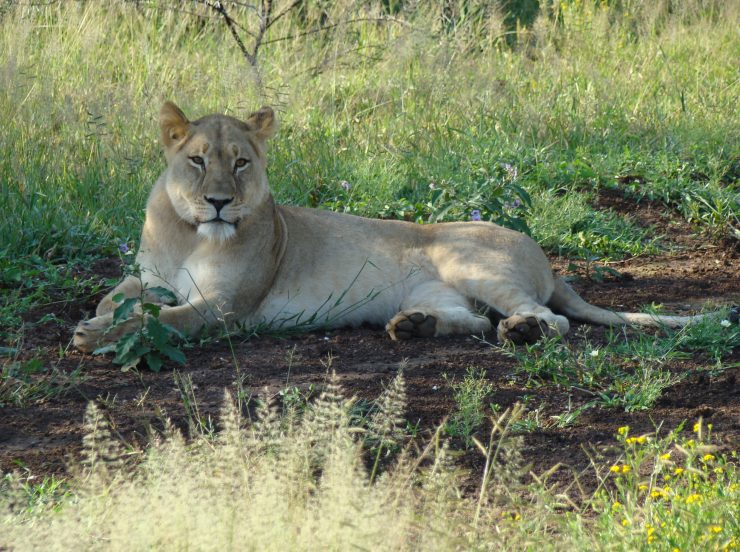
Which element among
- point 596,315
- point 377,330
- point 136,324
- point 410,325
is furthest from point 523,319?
point 136,324

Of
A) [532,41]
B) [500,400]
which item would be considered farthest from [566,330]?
[532,41]

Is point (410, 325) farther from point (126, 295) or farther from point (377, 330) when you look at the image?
point (126, 295)

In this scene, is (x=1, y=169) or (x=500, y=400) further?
(x=1, y=169)

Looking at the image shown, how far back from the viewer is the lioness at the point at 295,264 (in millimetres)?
5102

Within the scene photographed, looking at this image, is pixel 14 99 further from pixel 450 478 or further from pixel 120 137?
pixel 450 478

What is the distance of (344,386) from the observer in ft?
14.1

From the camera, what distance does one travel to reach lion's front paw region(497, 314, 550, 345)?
491 centimetres

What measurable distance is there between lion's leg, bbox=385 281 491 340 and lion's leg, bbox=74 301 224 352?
32.4 inches

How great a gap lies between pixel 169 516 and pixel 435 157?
5.35 meters

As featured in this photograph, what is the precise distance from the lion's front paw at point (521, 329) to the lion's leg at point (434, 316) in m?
0.33

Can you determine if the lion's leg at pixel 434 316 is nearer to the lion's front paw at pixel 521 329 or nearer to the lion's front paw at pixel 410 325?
the lion's front paw at pixel 410 325

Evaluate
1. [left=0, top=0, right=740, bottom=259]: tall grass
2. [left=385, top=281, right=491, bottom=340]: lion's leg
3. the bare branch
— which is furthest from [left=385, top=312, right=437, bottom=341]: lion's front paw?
the bare branch

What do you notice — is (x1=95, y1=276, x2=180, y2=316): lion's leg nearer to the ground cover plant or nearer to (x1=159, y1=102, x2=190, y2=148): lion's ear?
the ground cover plant

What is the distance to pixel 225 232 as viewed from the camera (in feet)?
16.8
